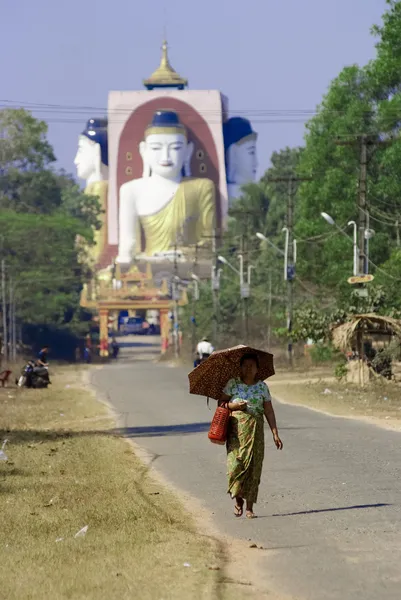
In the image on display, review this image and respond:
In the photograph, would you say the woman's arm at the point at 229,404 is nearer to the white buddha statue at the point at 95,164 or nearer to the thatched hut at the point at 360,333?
the thatched hut at the point at 360,333

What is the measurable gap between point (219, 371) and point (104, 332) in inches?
3295

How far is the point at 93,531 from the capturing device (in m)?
10.3

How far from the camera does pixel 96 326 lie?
108 m

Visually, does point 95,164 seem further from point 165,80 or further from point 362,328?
point 362,328

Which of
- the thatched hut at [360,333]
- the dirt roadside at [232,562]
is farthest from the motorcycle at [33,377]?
the dirt roadside at [232,562]

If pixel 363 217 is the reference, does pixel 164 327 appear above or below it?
below

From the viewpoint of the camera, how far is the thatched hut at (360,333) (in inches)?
1227

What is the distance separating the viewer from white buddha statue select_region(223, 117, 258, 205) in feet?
447

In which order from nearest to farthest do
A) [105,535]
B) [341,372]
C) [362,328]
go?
[105,535] < [362,328] < [341,372]

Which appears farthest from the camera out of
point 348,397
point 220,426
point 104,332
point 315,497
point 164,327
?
point 164,327

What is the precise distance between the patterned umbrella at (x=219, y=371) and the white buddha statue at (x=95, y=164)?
124 meters

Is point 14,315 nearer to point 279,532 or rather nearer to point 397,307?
point 397,307

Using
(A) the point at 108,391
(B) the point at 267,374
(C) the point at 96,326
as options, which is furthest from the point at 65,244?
(B) the point at 267,374

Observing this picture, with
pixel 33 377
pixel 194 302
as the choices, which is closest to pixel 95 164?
pixel 194 302
